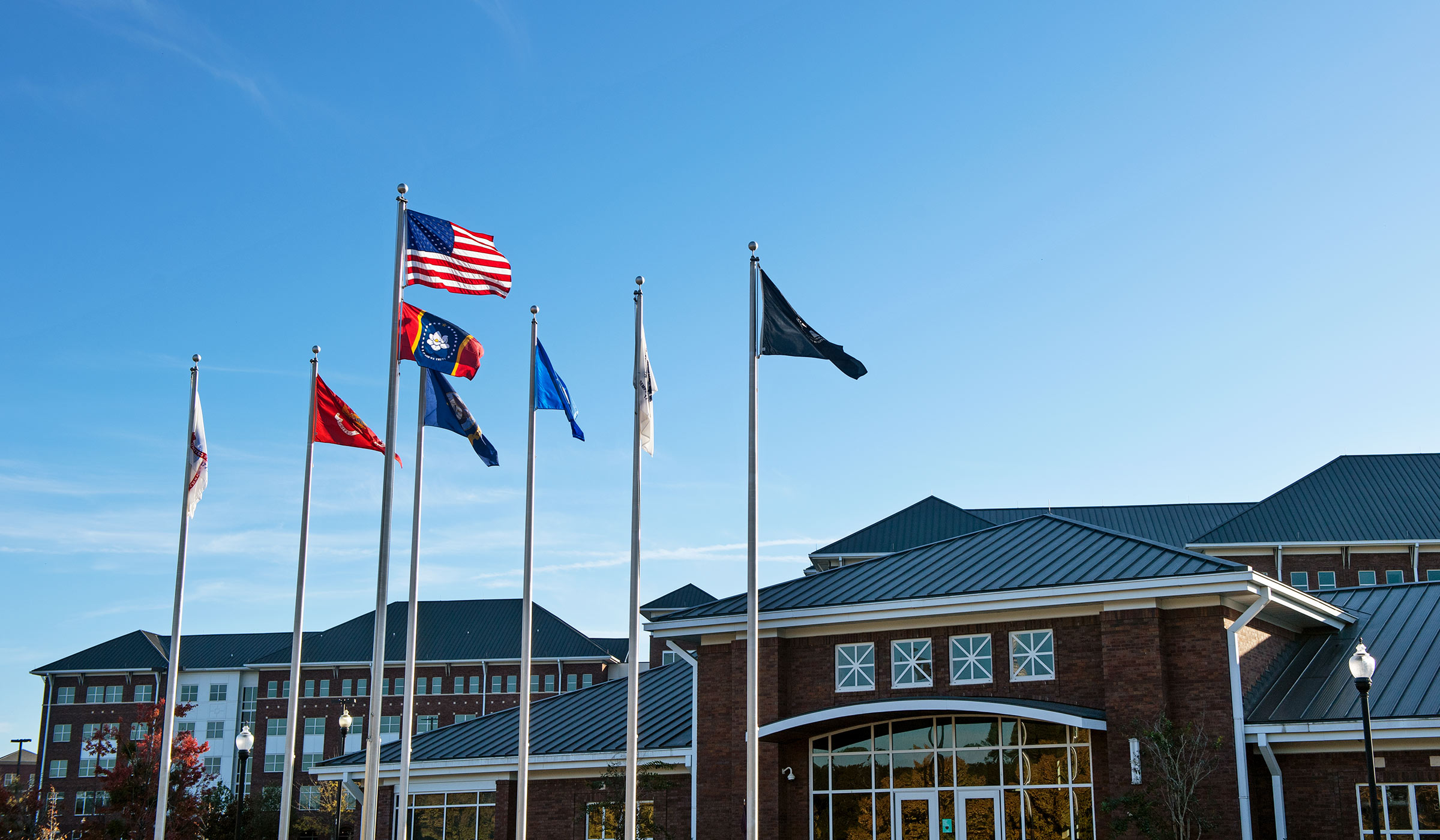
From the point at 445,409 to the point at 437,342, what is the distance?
4.31ft

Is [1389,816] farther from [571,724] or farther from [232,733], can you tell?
[232,733]

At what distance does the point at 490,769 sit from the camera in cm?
3222

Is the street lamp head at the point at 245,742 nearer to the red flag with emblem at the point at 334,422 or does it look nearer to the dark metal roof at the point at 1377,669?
the red flag with emblem at the point at 334,422

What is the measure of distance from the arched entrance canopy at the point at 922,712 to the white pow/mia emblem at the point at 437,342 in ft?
35.5

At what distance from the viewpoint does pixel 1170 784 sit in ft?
76.3

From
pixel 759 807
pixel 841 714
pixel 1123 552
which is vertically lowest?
pixel 759 807

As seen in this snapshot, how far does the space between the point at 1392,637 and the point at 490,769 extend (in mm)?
20035

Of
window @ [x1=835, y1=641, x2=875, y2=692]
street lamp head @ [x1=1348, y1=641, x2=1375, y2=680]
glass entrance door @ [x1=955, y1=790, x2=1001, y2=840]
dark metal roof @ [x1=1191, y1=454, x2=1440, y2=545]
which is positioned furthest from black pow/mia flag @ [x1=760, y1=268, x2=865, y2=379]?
dark metal roof @ [x1=1191, y1=454, x2=1440, y2=545]

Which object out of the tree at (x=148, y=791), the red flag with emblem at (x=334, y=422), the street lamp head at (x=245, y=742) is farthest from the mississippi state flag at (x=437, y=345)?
the tree at (x=148, y=791)

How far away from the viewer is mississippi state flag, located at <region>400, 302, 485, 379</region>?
2091 cm

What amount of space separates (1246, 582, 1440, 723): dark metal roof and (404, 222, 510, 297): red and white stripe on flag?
50.5 ft

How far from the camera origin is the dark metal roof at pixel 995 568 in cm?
2577

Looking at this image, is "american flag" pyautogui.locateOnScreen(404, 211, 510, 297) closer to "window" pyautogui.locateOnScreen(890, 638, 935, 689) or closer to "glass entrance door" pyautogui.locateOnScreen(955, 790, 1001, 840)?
"window" pyautogui.locateOnScreen(890, 638, 935, 689)

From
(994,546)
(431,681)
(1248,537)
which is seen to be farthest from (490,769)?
(431,681)
